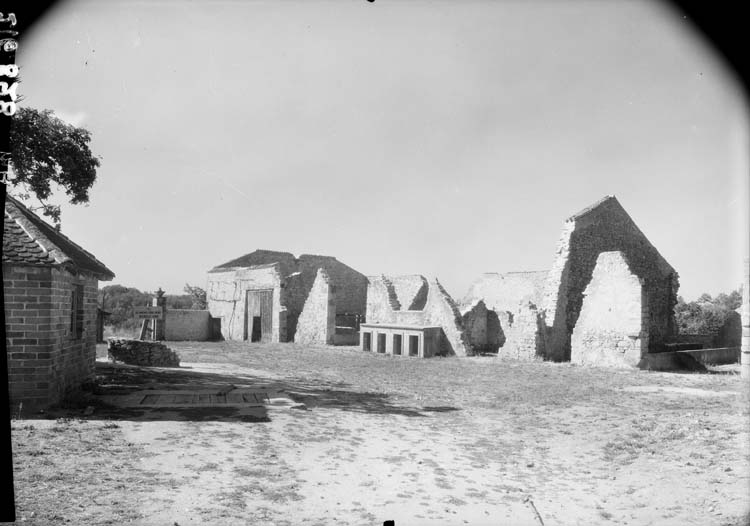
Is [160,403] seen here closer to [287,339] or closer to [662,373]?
[662,373]

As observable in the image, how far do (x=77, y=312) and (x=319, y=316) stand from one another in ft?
59.0

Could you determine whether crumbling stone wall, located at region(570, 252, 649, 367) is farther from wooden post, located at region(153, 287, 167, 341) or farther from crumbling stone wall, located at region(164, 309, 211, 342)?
crumbling stone wall, located at region(164, 309, 211, 342)

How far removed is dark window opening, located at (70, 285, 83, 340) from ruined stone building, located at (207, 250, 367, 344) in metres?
17.2

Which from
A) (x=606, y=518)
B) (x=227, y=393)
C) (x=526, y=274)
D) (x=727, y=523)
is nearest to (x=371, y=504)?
(x=606, y=518)

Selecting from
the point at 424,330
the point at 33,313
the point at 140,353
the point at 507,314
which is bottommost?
the point at 140,353

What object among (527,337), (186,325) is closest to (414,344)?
(527,337)

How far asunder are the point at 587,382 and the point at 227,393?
8.98m

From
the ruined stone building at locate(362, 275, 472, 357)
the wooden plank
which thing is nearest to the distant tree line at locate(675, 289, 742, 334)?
the ruined stone building at locate(362, 275, 472, 357)

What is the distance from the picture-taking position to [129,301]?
42.6m

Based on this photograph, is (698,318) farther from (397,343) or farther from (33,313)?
(33,313)

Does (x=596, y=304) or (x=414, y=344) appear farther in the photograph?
(x=414, y=344)

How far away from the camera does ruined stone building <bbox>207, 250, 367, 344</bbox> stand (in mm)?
28469

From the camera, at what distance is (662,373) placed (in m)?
16.1

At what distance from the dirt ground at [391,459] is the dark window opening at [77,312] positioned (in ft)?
4.47
